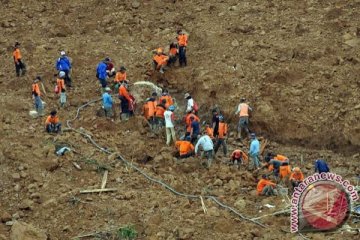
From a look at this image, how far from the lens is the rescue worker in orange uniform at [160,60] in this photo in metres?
21.0

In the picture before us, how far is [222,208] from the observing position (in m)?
14.8

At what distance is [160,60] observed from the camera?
2094cm

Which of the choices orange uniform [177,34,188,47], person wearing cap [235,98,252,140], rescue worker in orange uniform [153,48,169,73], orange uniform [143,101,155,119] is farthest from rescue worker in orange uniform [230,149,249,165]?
rescue worker in orange uniform [153,48,169,73]

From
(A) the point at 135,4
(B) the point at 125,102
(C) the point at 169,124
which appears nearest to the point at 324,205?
(C) the point at 169,124

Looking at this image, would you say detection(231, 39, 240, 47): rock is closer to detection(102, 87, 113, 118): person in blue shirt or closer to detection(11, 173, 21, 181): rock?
detection(102, 87, 113, 118): person in blue shirt

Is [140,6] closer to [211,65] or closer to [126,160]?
[211,65]

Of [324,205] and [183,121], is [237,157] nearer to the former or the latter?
[183,121]

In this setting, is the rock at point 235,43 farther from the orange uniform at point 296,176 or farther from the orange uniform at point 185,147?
the orange uniform at point 296,176

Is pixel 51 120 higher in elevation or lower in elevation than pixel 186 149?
higher

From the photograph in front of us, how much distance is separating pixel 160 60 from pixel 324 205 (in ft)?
29.4

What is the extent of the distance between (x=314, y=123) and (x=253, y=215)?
547 centimetres

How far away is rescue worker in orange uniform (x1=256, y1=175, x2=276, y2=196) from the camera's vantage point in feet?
50.6

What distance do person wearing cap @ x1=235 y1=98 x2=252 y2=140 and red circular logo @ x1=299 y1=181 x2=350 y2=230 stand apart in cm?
485

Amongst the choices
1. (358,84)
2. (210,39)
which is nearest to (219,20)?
(210,39)
